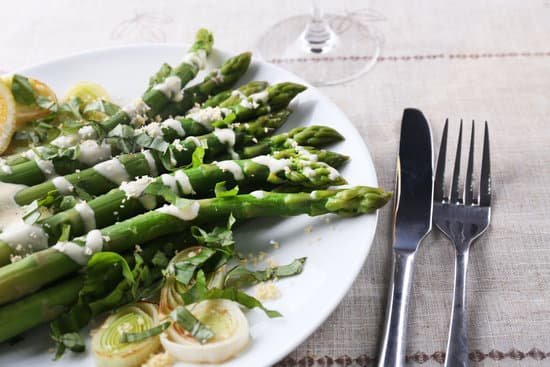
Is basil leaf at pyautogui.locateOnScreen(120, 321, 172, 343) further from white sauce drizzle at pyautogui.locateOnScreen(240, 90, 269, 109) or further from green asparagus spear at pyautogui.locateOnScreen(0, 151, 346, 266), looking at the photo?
white sauce drizzle at pyautogui.locateOnScreen(240, 90, 269, 109)

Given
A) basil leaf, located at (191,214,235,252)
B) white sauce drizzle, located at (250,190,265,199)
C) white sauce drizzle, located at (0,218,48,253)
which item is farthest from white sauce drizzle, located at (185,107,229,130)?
white sauce drizzle, located at (0,218,48,253)

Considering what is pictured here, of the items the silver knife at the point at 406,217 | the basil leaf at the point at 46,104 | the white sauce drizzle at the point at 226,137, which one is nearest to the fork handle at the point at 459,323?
the silver knife at the point at 406,217

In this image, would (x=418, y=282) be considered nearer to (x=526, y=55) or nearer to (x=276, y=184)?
(x=276, y=184)

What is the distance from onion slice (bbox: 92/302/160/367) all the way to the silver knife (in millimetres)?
758

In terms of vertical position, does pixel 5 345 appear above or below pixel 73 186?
below

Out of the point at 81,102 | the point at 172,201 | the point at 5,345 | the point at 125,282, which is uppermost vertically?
the point at 81,102

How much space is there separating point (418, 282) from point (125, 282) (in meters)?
1.10

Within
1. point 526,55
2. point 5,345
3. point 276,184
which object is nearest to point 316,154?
point 276,184

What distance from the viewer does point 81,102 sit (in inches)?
123

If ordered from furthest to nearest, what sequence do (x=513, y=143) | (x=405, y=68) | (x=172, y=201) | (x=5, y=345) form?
(x=405, y=68) → (x=513, y=143) → (x=172, y=201) → (x=5, y=345)

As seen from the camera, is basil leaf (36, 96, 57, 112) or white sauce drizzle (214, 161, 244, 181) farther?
basil leaf (36, 96, 57, 112)

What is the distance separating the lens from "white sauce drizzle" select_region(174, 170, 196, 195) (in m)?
2.61

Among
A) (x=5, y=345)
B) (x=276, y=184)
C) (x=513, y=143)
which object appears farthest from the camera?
(x=513, y=143)

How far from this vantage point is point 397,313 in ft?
7.92
